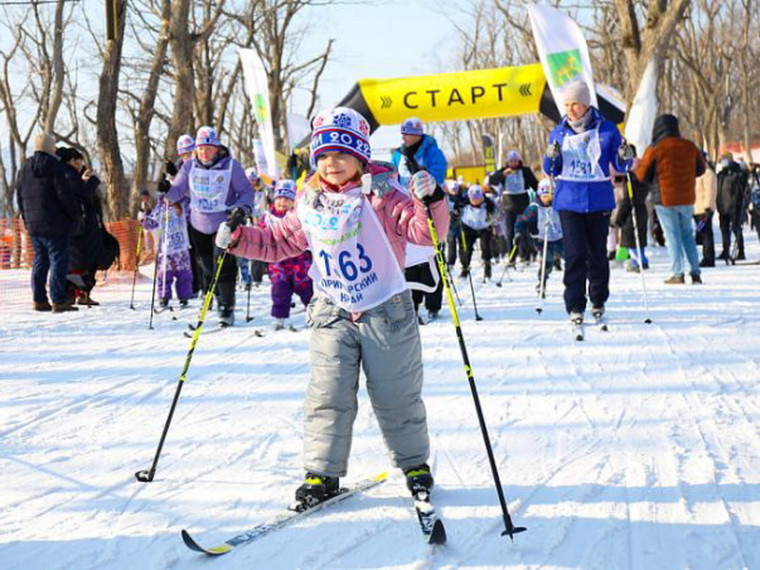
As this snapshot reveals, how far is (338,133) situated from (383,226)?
1.36ft

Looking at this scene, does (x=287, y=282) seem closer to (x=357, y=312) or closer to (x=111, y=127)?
(x=357, y=312)

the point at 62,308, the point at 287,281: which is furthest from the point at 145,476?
the point at 62,308

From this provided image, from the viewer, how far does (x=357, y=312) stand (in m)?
3.34

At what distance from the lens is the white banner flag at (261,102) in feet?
55.3

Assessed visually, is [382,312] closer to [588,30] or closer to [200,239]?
[200,239]

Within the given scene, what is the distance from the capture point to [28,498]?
3.47m

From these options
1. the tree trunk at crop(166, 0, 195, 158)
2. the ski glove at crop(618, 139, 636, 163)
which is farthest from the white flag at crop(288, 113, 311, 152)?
the ski glove at crop(618, 139, 636, 163)

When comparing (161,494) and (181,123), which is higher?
(181,123)

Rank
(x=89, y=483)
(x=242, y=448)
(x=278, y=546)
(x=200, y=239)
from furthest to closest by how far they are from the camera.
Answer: (x=200, y=239), (x=242, y=448), (x=89, y=483), (x=278, y=546)

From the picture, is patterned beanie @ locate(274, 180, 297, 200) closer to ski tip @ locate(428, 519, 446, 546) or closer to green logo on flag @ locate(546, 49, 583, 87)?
ski tip @ locate(428, 519, 446, 546)

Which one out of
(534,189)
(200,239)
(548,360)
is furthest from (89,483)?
(534,189)

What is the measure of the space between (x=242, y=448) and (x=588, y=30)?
2977 cm

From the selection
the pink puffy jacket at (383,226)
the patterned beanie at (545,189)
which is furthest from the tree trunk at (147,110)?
the pink puffy jacket at (383,226)

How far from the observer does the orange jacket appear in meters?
10.7
